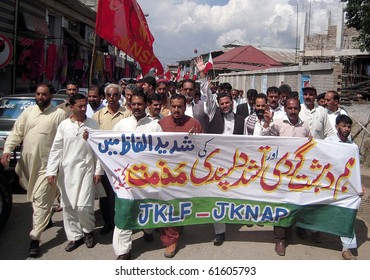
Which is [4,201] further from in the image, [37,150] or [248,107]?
[248,107]

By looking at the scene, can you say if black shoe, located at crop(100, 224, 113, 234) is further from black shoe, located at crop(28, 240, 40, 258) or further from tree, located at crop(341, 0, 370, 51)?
tree, located at crop(341, 0, 370, 51)

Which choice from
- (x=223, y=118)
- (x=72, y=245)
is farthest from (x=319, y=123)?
(x=72, y=245)

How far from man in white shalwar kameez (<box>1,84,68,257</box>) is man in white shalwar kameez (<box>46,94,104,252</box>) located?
201mm

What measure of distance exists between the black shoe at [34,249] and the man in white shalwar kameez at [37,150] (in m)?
0.01

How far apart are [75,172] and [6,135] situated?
2.55 meters

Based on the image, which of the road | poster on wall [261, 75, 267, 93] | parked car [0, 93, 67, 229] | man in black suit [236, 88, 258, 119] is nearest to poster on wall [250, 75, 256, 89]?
poster on wall [261, 75, 267, 93]

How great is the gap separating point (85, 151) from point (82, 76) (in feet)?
63.3

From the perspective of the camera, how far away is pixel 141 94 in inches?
156

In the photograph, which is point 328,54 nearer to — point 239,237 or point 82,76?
point 82,76

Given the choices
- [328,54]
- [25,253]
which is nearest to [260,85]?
[328,54]

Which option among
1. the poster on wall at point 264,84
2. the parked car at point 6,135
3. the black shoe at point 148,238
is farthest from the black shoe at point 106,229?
the poster on wall at point 264,84

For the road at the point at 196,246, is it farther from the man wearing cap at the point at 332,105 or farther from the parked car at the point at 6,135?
the man wearing cap at the point at 332,105

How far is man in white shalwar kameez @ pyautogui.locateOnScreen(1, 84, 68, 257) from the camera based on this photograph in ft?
12.9

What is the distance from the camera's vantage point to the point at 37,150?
4.02 metres
